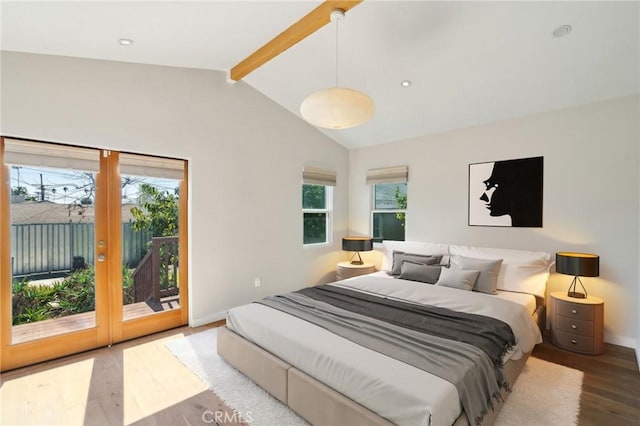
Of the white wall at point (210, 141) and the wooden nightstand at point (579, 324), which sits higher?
the white wall at point (210, 141)

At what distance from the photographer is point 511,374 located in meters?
2.24

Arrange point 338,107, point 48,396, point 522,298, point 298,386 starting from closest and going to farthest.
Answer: point 298,386 → point 338,107 → point 48,396 → point 522,298

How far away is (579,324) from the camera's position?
9.47 feet

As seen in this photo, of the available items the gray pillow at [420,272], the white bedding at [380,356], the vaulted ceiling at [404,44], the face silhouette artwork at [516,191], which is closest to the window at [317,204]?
the vaulted ceiling at [404,44]

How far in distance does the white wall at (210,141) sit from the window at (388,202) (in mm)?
664

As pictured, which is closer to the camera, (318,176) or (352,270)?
(352,270)

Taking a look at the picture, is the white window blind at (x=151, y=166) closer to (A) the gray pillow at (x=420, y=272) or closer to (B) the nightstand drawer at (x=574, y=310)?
(A) the gray pillow at (x=420, y=272)

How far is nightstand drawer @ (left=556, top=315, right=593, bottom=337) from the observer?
285 cm

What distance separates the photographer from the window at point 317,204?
4785mm

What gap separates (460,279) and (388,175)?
81.8 inches

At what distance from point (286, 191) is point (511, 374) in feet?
10.9

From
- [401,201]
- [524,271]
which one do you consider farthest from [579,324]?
[401,201]

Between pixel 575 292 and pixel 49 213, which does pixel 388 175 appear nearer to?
pixel 575 292

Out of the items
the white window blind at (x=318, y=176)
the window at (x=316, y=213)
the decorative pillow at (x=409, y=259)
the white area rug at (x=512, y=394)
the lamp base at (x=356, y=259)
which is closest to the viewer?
the white area rug at (x=512, y=394)
